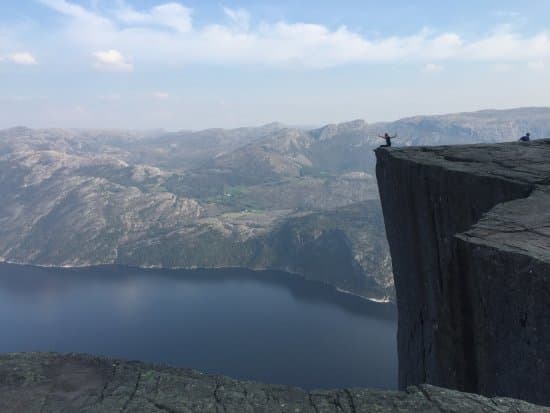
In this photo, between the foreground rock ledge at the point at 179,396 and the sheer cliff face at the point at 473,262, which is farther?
the sheer cliff face at the point at 473,262

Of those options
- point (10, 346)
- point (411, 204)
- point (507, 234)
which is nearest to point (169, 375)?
point (507, 234)

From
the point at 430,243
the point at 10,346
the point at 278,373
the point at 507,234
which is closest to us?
the point at 507,234

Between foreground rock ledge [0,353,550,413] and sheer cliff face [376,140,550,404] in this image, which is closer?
foreground rock ledge [0,353,550,413]

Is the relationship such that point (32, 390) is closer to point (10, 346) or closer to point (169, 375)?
point (169, 375)

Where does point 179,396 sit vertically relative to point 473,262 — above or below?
below
